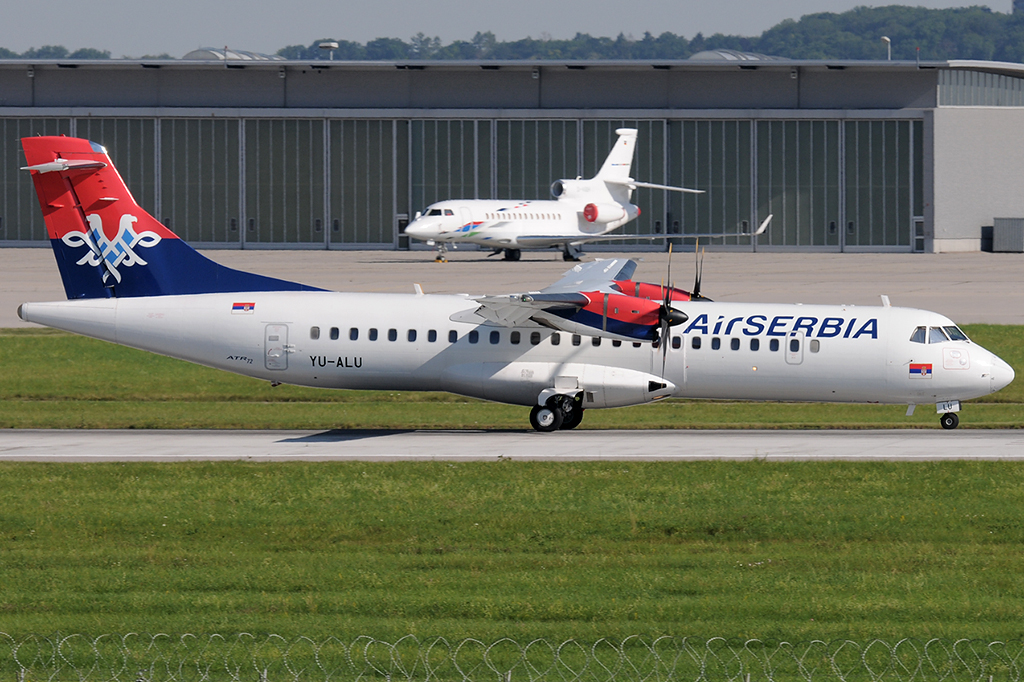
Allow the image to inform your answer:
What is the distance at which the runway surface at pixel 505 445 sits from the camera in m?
28.5

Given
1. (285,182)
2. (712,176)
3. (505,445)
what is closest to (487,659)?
(505,445)

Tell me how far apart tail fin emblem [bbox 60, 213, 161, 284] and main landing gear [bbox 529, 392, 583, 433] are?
10.6m

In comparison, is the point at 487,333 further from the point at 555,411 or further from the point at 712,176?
the point at 712,176

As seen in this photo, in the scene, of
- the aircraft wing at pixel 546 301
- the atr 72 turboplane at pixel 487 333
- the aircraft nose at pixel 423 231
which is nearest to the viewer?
the aircraft wing at pixel 546 301

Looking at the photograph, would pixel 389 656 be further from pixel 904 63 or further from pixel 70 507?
pixel 904 63

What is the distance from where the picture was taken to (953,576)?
19.0 metres

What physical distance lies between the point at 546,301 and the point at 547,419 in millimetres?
3732

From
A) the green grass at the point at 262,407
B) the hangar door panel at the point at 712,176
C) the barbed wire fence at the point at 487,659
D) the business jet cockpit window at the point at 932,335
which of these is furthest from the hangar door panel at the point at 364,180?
the barbed wire fence at the point at 487,659

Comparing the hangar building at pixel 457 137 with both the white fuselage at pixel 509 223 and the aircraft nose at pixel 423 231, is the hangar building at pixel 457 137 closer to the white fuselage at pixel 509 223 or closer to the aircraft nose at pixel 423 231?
the white fuselage at pixel 509 223

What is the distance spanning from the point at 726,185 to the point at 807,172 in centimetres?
594

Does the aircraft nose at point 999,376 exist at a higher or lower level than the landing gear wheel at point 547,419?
higher

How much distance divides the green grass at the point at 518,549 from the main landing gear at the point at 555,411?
5.76m

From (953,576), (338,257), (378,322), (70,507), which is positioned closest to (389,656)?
(953,576)

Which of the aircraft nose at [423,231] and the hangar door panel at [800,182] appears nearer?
the aircraft nose at [423,231]
